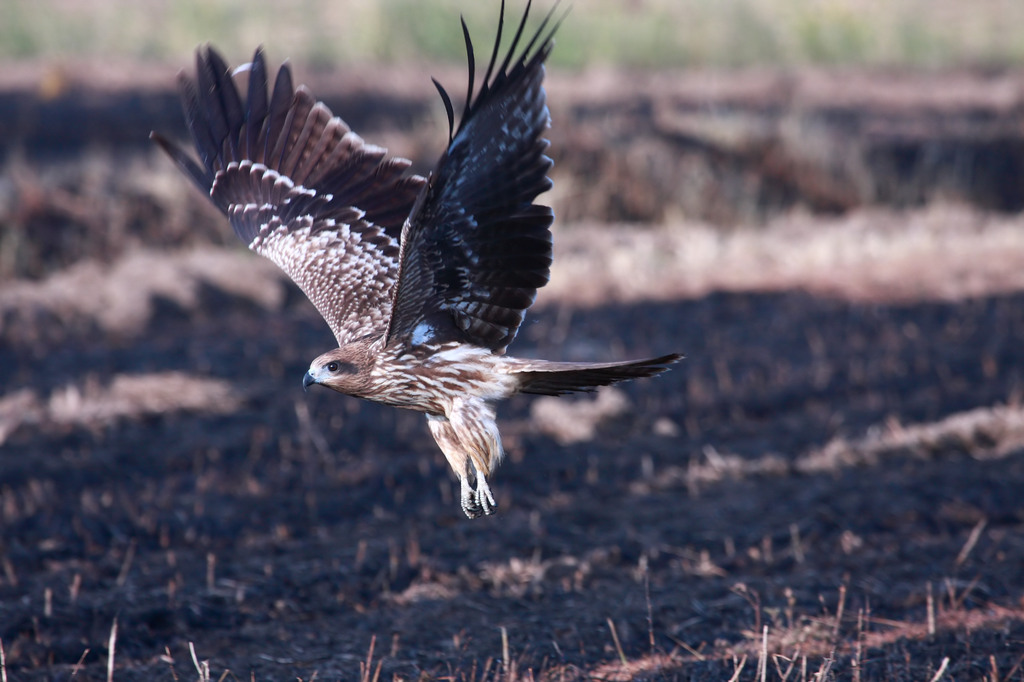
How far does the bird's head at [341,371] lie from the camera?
4.55 metres

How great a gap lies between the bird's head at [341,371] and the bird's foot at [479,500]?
0.62 m

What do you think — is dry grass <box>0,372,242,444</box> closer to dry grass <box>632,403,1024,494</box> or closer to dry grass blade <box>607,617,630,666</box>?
dry grass <box>632,403,1024,494</box>

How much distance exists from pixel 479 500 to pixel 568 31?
56.9ft

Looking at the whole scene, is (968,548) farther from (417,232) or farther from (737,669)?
(417,232)

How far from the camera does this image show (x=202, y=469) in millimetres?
6992

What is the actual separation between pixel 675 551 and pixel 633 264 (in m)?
6.15

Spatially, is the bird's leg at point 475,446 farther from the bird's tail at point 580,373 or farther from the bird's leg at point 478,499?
the bird's tail at point 580,373

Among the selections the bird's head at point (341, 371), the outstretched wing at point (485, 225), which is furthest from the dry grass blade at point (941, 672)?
the bird's head at point (341, 371)

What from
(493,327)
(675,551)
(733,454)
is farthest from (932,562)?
(493,327)

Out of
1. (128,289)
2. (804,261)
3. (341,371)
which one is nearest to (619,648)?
(341,371)

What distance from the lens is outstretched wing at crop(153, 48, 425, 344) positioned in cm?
531

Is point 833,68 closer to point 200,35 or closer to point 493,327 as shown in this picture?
point 200,35

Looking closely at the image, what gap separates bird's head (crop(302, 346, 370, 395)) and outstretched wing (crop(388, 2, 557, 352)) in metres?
0.19

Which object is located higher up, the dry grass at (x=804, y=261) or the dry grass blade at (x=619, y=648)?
the dry grass at (x=804, y=261)
